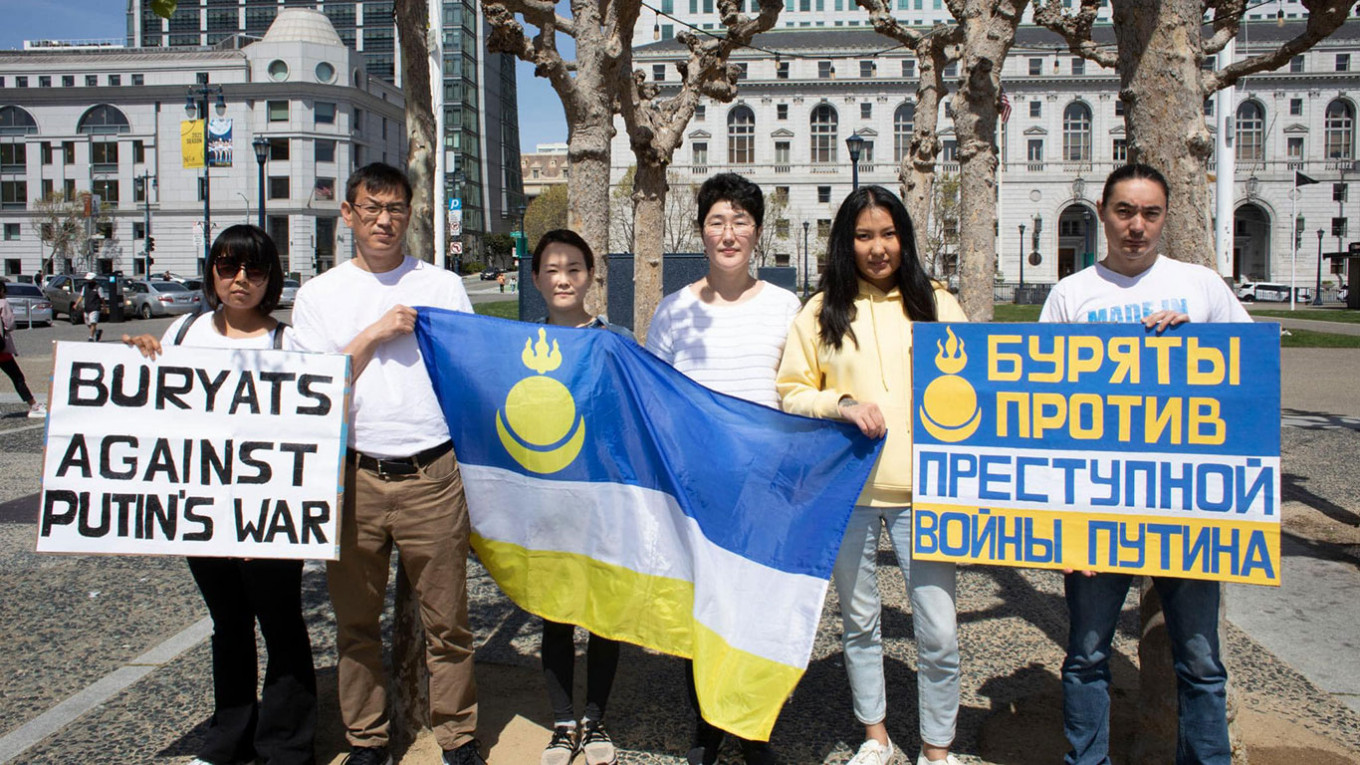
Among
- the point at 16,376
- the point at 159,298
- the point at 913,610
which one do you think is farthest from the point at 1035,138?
the point at 913,610

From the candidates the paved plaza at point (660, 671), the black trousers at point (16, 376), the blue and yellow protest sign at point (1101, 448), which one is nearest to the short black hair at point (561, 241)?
the blue and yellow protest sign at point (1101, 448)

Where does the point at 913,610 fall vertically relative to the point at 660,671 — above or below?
above

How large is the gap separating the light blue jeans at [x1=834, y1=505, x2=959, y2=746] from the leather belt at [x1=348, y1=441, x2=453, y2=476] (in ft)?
4.81

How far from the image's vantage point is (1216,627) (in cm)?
305

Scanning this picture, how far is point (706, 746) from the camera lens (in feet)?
11.5

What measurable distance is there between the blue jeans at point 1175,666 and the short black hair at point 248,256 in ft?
9.78

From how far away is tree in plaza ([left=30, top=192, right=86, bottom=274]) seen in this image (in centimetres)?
7162

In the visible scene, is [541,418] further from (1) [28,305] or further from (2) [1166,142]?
(1) [28,305]

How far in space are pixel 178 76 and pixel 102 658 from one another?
3530 inches

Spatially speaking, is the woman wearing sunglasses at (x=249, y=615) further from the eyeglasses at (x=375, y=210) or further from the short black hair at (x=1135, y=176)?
the short black hair at (x=1135, y=176)

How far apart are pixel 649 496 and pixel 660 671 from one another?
1423 mm

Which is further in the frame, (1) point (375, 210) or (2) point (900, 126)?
(2) point (900, 126)

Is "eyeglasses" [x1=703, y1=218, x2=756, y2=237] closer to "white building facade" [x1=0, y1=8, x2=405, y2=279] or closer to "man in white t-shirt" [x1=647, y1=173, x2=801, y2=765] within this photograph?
"man in white t-shirt" [x1=647, y1=173, x2=801, y2=765]

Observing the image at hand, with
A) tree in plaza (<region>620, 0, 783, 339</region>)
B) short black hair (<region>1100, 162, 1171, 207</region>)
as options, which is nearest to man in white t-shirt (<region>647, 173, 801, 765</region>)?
short black hair (<region>1100, 162, 1171, 207</region>)
